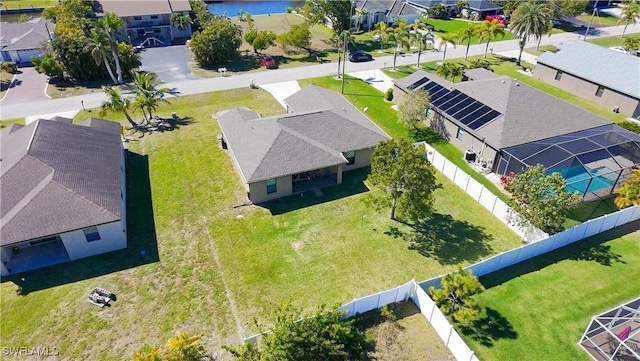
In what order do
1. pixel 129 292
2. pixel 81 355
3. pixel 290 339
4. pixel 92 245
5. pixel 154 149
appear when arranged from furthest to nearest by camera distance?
pixel 154 149
pixel 92 245
pixel 129 292
pixel 81 355
pixel 290 339

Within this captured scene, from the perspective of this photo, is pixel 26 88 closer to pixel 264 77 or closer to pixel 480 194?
pixel 264 77

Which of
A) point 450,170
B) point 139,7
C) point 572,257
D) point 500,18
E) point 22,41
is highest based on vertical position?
point 139,7

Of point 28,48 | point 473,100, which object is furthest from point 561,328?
point 28,48

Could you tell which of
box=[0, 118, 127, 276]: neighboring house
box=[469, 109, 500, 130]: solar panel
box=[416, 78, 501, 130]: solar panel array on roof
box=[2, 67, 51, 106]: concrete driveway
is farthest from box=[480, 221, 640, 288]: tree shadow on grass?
box=[2, 67, 51, 106]: concrete driveway

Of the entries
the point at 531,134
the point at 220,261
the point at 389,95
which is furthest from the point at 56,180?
the point at 531,134

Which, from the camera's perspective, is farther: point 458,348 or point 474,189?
point 474,189

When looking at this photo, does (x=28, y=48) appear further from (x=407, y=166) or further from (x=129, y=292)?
(x=407, y=166)

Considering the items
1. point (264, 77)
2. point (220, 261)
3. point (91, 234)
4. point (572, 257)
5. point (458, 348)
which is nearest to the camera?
point (458, 348)
